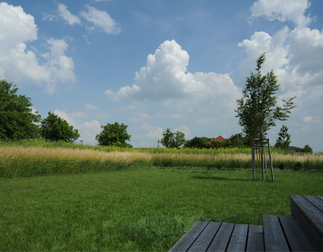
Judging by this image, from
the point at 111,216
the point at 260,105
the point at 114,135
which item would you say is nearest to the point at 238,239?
the point at 111,216

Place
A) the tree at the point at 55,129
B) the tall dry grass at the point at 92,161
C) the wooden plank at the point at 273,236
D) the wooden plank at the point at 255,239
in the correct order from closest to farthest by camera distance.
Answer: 1. the wooden plank at the point at 273,236
2. the wooden plank at the point at 255,239
3. the tall dry grass at the point at 92,161
4. the tree at the point at 55,129

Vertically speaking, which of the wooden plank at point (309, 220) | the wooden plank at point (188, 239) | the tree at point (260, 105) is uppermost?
the tree at point (260, 105)

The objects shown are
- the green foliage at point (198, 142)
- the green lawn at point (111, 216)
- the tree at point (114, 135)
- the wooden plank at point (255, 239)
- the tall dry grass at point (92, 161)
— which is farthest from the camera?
the green foliage at point (198, 142)

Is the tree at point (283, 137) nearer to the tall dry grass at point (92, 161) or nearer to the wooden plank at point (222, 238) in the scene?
the tall dry grass at point (92, 161)

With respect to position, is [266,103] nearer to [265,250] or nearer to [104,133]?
[265,250]

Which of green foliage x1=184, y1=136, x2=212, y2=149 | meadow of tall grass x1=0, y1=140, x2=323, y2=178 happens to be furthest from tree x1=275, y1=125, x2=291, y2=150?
green foliage x1=184, y1=136, x2=212, y2=149

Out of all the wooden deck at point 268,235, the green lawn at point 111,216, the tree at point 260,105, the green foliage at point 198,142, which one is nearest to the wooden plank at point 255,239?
the wooden deck at point 268,235

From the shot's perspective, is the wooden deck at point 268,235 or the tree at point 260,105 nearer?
the wooden deck at point 268,235

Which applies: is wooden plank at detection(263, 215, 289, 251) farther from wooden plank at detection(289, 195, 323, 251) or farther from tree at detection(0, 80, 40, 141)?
tree at detection(0, 80, 40, 141)

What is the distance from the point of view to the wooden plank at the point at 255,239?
2.05m

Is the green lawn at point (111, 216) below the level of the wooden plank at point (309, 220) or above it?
below

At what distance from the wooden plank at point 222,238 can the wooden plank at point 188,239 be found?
0.20 meters

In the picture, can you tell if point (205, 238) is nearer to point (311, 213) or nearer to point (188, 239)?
point (188, 239)

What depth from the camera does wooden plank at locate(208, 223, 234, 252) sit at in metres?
2.00
